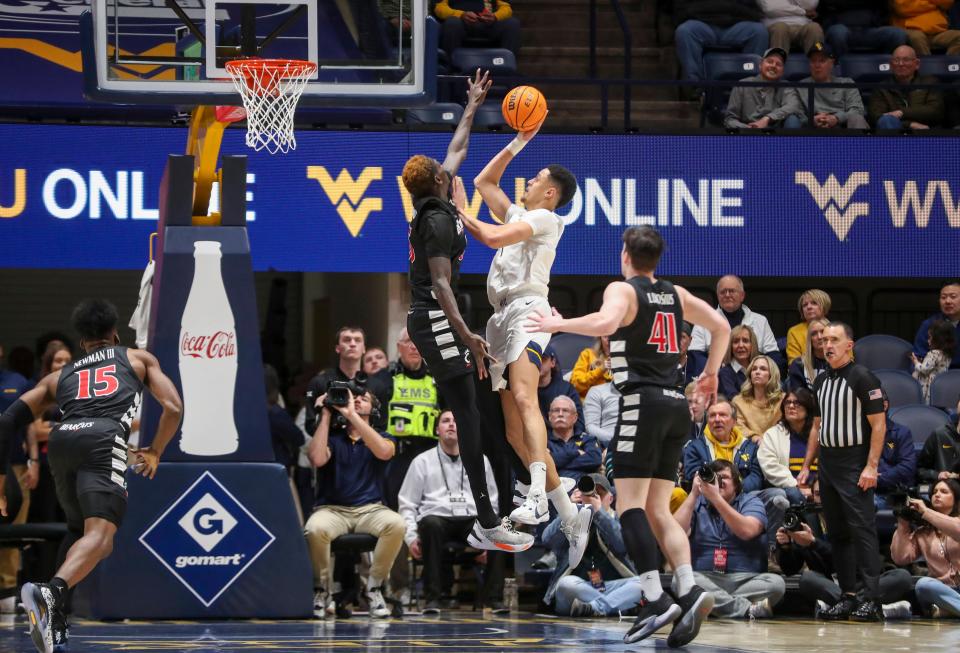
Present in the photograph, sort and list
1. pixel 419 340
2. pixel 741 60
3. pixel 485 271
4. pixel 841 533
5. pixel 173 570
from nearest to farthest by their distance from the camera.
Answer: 1. pixel 419 340
2. pixel 173 570
3. pixel 841 533
4. pixel 485 271
5. pixel 741 60

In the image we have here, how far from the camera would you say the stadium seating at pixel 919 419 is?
42.7 ft

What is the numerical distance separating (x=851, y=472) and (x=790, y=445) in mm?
1206

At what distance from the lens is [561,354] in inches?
564

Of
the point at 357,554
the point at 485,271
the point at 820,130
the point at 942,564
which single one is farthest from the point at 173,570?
the point at 820,130

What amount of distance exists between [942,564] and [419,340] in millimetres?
5492

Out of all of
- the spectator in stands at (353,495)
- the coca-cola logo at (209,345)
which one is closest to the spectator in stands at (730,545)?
the spectator in stands at (353,495)

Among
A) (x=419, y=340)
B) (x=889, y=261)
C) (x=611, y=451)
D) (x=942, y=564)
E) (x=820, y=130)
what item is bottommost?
(x=942, y=564)

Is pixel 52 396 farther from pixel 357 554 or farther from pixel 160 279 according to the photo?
pixel 357 554

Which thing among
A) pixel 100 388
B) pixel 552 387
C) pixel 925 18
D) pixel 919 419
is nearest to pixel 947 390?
pixel 919 419

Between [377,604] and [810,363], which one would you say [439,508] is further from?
[810,363]

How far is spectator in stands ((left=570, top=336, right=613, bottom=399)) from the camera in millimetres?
13195

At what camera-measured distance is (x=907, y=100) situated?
50.4 ft

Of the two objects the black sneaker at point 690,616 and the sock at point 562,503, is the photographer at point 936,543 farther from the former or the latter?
the sock at point 562,503

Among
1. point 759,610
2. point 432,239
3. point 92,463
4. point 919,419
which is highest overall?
point 432,239
